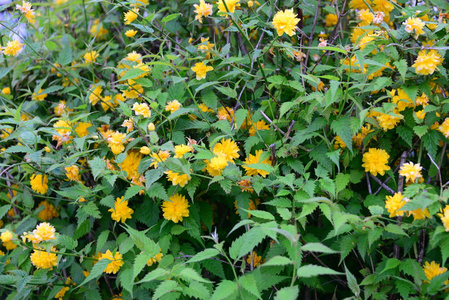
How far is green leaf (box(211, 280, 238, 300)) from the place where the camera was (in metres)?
1.23

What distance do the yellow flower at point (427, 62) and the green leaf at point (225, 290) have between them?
951mm

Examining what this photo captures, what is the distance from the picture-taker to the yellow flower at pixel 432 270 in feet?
4.41

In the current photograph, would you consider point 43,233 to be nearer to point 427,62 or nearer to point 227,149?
point 227,149

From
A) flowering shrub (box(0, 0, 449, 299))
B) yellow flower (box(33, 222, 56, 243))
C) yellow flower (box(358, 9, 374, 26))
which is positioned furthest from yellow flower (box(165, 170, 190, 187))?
yellow flower (box(358, 9, 374, 26))

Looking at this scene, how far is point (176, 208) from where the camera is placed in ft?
5.27

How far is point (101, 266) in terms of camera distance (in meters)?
1.51

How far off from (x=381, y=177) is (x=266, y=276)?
634 mm

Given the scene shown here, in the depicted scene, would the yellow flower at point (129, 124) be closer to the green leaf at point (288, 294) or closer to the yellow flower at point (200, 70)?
the yellow flower at point (200, 70)

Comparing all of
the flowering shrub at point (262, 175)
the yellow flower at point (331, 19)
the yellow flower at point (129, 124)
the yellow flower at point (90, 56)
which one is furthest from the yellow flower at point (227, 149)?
the yellow flower at point (331, 19)

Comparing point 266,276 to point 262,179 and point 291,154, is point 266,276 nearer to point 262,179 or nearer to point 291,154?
point 262,179

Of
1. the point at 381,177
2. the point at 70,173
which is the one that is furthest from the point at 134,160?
the point at 381,177

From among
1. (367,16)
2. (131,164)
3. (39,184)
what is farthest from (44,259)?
(367,16)

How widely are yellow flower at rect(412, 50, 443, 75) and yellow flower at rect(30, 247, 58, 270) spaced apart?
1.50 m

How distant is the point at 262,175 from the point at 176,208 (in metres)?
0.33
